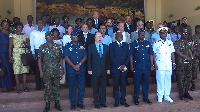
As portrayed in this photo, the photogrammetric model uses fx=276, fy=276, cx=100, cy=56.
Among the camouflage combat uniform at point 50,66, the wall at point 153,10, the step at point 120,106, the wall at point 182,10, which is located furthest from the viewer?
the wall at point 153,10

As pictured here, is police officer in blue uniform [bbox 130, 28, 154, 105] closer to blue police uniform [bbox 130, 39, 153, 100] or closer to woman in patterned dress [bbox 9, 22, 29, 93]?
blue police uniform [bbox 130, 39, 153, 100]

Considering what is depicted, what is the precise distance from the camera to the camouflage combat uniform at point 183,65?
297 inches

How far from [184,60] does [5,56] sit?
15.8 feet

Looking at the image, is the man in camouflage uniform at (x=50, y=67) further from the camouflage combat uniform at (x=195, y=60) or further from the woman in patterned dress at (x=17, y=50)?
the camouflage combat uniform at (x=195, y=60)

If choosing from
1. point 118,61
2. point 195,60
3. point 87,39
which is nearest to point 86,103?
point 118,61

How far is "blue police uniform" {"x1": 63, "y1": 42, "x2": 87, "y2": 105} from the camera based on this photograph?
21.7 ft

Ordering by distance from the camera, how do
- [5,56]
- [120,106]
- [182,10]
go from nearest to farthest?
[120,106], [5,56], [182,10]

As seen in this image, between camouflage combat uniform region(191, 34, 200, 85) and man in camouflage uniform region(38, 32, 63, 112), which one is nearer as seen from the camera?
man in camouflage uniform region(38, 32, 63, 112)

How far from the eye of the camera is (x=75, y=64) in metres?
6.61

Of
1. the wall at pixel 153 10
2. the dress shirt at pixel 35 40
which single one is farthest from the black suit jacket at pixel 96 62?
the wall at pixel 153 10

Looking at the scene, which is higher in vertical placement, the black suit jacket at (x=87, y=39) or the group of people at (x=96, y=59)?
the black suit jacket at (x=87, y=39)

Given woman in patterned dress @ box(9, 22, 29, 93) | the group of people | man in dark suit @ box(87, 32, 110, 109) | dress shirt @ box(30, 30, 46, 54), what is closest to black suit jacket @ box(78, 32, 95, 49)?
the group of people

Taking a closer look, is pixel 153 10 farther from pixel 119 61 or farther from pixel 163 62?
pixel 119 61

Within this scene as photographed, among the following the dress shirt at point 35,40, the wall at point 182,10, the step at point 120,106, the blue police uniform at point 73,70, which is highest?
the wall at point 182,10
